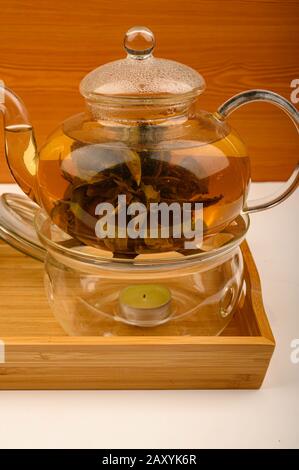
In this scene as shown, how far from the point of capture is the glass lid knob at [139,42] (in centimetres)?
72

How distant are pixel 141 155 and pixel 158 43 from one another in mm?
487

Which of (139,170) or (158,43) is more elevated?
(158,43)

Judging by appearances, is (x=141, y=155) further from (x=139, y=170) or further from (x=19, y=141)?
(x=19, y=141)

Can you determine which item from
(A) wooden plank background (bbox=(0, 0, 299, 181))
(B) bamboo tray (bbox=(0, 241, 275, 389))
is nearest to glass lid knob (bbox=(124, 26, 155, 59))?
(B) bamboo tray (bbox=(0, 241, 275, 389))

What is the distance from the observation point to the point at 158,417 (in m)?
0.66

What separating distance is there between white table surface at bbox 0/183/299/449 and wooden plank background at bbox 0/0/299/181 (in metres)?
0.56

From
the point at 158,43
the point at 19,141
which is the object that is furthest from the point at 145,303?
the point at 158,43

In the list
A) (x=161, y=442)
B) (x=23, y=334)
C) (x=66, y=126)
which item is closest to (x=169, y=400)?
(x=161, y=442)

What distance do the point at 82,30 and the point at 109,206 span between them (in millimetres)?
506

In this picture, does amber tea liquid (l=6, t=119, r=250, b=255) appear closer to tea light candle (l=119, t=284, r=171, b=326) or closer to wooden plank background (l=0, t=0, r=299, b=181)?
tea light candle (l=119, t=284, r=171, b=326)

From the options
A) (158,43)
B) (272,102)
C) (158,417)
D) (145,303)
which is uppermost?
(158,43)

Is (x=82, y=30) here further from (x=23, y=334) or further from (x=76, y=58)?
(x=23, y=334)

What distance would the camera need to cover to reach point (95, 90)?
704 millimetres

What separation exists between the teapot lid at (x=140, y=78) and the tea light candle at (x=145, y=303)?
20 cm
